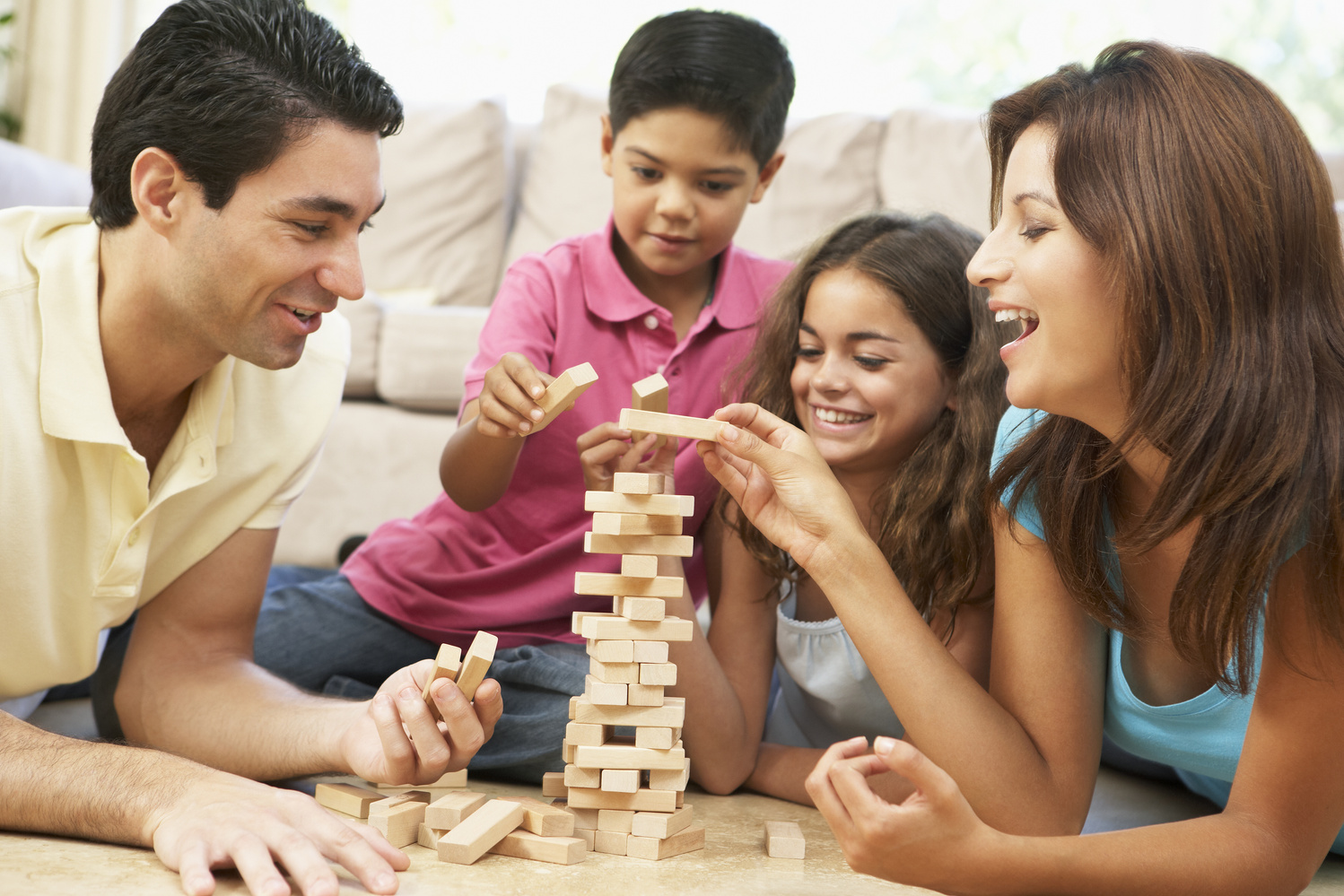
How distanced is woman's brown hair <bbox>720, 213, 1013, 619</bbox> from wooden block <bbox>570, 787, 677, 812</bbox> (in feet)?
1.52

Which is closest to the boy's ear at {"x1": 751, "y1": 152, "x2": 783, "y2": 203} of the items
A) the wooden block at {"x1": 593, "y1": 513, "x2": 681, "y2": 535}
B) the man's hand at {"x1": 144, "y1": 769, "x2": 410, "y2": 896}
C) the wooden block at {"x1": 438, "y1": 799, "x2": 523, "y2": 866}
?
the wooden block at {"x1": 593, "y1": 513, "x2": 681, "y2": 535}

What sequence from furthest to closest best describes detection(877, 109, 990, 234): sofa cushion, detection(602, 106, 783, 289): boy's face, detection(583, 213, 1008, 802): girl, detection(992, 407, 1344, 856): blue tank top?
detection(877, 109, 990, 234): sofa cushion, detection(602, 106, 783, 289): boy's face, detection(583, 213, 1008, 802): girl, detection(992, 407, 1344, 856): blue tank top

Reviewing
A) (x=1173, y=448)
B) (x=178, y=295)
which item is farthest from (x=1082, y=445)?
(x=178, y=295)

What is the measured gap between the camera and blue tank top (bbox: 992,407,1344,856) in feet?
4.75

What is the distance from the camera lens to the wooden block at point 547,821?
1.41 metres

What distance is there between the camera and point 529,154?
4.02 meters

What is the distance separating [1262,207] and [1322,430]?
0.84 ft

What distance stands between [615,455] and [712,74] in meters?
0.75

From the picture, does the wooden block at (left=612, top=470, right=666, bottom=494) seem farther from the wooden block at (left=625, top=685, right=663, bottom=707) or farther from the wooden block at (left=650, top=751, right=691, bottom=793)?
the wooden block at (left=650, top=751, right=691, bottom=793)

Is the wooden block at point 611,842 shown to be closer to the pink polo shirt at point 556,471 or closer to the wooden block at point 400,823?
the wooden block at point 400,823

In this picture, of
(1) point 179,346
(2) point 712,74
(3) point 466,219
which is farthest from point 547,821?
(3) point 466,219

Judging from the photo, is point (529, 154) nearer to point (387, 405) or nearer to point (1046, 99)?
point (387, 405)

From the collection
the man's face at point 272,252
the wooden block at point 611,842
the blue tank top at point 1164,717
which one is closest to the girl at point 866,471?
the blue tank top at point 1164,717

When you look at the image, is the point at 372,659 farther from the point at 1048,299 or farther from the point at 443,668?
the point at 1048,299
